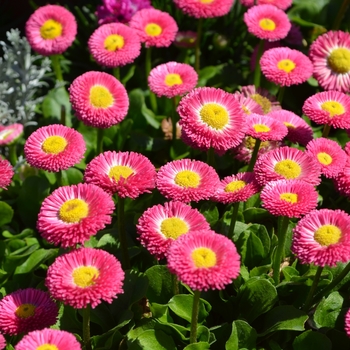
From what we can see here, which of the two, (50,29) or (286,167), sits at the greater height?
(286,167)

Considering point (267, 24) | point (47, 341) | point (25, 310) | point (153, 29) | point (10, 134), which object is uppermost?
point (267, 24)

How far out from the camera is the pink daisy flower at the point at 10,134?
2756 millimetres

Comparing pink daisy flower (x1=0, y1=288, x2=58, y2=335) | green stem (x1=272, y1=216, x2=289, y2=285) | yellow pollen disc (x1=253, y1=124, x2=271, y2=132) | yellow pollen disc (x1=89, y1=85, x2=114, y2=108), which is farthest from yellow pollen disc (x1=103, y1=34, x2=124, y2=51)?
pink daisy flower (x1=0, y1=288, x2=58, y2=335)

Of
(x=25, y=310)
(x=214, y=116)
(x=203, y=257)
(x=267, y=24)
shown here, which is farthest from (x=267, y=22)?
(x=25, y=310)

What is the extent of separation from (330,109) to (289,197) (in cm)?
67

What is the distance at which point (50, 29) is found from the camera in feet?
9.63

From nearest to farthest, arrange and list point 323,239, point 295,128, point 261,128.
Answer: point 323,239, point 261,128, point 295,128

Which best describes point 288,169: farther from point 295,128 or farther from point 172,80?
point 172,80

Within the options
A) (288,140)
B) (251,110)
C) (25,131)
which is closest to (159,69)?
(251,110)

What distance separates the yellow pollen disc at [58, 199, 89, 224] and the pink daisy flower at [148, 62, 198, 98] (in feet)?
2.91

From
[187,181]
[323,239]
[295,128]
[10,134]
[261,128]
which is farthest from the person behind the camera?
[10,134]

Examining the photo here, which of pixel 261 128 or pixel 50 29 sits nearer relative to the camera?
pixel 261 128

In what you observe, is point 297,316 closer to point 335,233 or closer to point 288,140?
point 335,233

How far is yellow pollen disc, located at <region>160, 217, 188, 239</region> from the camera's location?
184cm
